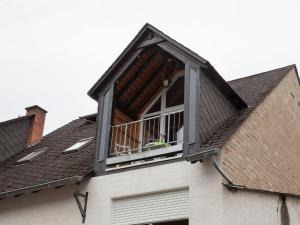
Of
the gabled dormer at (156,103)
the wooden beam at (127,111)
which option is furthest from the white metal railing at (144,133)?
the wooden beam at (127,111)

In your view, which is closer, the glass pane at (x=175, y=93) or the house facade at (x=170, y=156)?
the house facade at (x=170, y=156)

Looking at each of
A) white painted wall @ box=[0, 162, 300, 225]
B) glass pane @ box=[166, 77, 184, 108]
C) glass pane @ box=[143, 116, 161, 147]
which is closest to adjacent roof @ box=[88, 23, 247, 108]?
glass pane @ box=[166, 77, 184, 108]

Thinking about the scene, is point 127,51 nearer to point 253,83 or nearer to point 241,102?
point 241,102

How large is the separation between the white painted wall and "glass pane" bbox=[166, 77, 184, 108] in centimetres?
258

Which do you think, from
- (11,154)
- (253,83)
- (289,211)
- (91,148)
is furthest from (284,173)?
(11,154)

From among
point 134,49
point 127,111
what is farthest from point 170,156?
point 134,49

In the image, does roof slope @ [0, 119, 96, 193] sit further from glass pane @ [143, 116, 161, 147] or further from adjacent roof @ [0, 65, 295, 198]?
glass pane @ [143, 116, 161, 147]

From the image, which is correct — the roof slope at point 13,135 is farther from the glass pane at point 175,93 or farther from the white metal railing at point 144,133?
the glass pane at point 175,93

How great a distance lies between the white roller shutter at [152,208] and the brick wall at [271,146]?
113 cm

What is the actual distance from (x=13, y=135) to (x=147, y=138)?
310 inches

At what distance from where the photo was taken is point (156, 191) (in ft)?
37.2

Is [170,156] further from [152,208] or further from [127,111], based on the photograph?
[127,111]

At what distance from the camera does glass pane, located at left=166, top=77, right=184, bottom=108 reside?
13695 mm

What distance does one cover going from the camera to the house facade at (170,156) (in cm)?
1091
